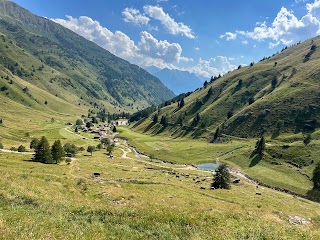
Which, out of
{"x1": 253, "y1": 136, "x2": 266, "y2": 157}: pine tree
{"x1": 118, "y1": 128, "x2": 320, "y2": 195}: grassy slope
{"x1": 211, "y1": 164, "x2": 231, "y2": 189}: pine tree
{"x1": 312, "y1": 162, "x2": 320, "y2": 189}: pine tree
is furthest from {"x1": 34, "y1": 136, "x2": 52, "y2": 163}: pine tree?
{"x1": 253, "y1": 136, "x2": 266, "y2": 157}: pine tree

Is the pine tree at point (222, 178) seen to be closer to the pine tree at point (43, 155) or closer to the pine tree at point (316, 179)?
the pine tree at point (316, 179)

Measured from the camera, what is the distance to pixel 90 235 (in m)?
16.6

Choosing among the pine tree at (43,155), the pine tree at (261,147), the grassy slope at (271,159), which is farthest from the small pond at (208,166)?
the pine tree at (43,155)

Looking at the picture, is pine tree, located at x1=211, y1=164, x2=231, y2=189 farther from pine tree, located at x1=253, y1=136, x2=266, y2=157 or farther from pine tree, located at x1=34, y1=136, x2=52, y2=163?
pine tree, located at x1=253, y1=136, x2=266, y2=157

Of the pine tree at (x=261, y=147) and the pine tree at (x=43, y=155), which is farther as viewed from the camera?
the pine tree at (x=261, y=147)

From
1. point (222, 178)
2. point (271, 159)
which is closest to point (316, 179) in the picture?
point (271, 159)

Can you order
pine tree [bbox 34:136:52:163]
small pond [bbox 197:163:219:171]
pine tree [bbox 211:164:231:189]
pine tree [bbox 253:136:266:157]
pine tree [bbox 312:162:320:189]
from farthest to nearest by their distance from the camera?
small pond [bbox 197:163:219:171] → pine tree [bbox 253:136:266:157] → pine tree [bbox 312:162:320:189] → pine tree [bbox 34:136:52:163] → pine tree [bbox 211:164:231:189]

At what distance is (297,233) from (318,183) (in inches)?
4382

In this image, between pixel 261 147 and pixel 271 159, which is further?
pixel 261 147

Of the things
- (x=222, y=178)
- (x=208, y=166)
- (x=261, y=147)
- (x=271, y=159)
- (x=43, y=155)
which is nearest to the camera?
(x=222, y=178)

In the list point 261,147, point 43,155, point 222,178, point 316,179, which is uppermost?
point 261,147

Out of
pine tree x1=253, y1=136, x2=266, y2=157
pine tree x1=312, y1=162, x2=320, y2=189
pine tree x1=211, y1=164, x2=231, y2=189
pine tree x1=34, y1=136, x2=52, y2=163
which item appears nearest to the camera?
pine tree x1=211, y1=164, x2=231, y2=189

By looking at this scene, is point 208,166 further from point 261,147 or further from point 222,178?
point 222,178

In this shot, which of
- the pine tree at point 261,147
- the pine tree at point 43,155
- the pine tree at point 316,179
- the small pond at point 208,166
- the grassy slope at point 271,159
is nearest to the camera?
the pine tree at point 43,155
